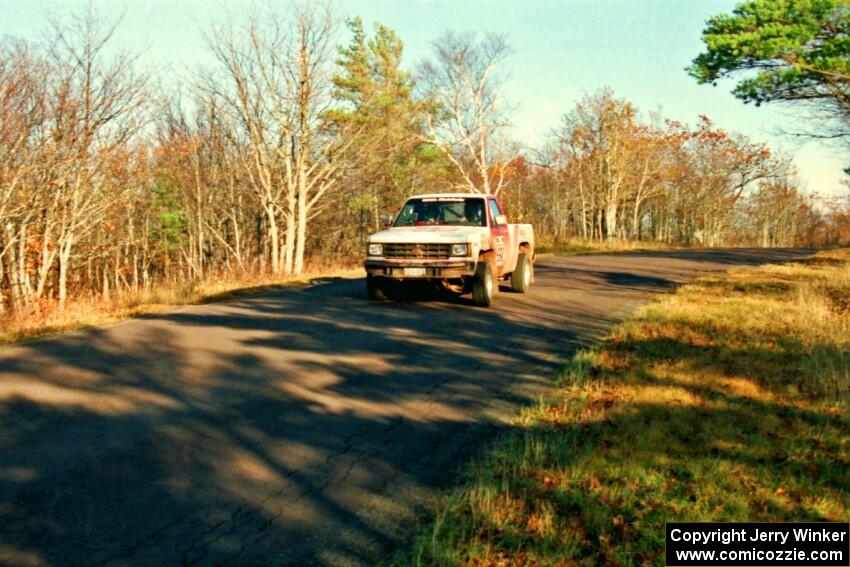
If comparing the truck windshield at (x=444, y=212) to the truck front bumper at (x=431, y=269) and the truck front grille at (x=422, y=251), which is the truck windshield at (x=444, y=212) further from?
the truck front bumper at (x=431, y=269)

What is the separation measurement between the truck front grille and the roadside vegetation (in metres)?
3.48

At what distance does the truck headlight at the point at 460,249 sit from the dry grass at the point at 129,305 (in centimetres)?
461

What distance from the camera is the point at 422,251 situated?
11.4 meters

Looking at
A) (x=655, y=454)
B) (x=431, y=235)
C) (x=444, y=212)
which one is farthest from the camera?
(x=444, y=212)

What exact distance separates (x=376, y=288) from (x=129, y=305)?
4.50 m

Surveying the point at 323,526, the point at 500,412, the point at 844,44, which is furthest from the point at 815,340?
the point at 844,44

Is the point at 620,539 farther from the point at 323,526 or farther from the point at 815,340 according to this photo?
the point at 815,340

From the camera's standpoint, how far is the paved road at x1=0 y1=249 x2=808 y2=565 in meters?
3.57

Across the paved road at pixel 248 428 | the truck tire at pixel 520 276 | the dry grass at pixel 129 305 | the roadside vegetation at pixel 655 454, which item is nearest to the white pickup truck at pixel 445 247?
the truck tire at pixel 520 276

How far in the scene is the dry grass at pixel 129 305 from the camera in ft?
29.6

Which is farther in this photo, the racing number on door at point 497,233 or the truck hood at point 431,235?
the racing number on door at point 497,233

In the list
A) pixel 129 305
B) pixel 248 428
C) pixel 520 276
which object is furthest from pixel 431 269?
pixel 248 428

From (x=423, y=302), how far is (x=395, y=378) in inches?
206

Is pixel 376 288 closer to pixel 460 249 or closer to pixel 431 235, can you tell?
pixel 431 235
